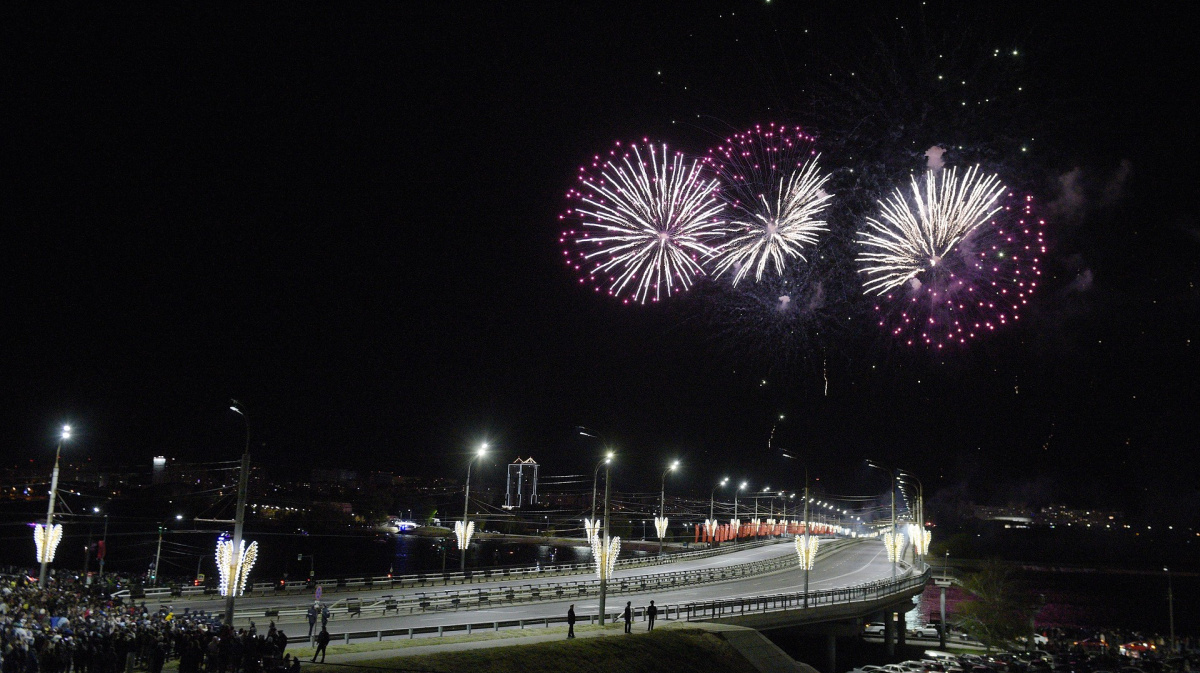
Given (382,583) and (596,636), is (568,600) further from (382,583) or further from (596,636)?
(596,636)

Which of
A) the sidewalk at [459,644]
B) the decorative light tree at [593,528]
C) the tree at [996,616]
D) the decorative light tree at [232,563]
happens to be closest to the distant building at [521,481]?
the decorative light tree at [593,528]

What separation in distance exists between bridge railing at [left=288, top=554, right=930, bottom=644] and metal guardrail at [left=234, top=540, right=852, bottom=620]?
443 cm

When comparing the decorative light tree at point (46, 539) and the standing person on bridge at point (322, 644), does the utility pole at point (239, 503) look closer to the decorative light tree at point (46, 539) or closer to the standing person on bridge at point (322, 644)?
the standing person on bridge at point (322, 644)

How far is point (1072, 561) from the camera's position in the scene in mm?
194500

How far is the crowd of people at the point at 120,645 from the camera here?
62.8ft

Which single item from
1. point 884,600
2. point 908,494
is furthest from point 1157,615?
point 884,600

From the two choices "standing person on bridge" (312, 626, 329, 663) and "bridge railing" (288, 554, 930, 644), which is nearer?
"standing person on bridge" (312, 626, 329, 663)

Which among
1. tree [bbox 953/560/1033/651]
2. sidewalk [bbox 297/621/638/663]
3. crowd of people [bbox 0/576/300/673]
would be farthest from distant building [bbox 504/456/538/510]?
crowd of people [bbox 0/576/300/673]

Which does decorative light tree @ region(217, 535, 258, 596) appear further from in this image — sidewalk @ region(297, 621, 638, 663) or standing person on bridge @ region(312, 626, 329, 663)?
standing person on bridge @ region(312, 626, 329, 663)

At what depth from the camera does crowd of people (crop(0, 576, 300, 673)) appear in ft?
62.8

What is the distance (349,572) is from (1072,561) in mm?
167195

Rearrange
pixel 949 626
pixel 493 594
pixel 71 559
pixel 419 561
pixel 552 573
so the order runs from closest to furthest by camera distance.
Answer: pixel 493 594
pixel 552 573
pixel 949 626
pixel 71 559
pixel 419 561

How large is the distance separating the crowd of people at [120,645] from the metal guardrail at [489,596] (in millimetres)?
9545

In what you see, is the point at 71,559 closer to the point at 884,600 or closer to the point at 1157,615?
the point at 884,600
